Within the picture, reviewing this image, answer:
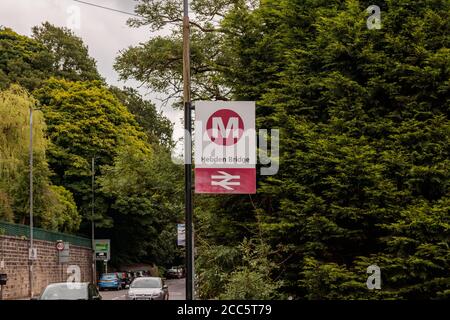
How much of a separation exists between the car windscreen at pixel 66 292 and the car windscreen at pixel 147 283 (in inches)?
466

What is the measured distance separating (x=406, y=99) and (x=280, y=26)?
594 cm

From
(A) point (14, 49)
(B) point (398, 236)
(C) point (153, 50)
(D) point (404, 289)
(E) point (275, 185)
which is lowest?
(D) point (404, 289)

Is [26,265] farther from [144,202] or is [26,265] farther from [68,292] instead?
[68,292]

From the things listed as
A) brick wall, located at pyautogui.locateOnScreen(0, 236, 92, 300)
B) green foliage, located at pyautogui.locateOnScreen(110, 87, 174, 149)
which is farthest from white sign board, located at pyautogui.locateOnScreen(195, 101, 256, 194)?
green foliage, located at pyautogui.locateOnScreen(110, 87, 174, 149)

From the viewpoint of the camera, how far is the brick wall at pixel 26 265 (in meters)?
41.2

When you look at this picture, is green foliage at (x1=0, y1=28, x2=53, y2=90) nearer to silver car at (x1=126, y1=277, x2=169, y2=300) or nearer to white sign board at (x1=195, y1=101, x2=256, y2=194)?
silver car at (x1=126, y1=277, x2=169, y2=300)

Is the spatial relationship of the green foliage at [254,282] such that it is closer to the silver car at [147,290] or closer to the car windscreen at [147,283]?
the silver car at [147,290]

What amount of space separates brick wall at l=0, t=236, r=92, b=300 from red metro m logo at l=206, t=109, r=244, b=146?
28.4 meters

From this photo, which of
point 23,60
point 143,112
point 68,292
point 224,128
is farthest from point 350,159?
point 143,112

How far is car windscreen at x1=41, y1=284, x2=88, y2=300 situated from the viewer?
70.2 ft

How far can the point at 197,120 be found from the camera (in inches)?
587

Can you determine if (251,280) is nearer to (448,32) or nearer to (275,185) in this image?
(275,185)

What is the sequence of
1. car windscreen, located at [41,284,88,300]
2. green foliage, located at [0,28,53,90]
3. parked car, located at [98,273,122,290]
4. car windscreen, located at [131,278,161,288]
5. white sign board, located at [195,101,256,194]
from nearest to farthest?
white sign board, located at [195,101,256,194] → car windscreen, located at [41,284,88,300] → car windscreen, located at [131,278,161,288] → parked car, located at [98,273,122,290] → green foliage, located at [0,28,53,90]
